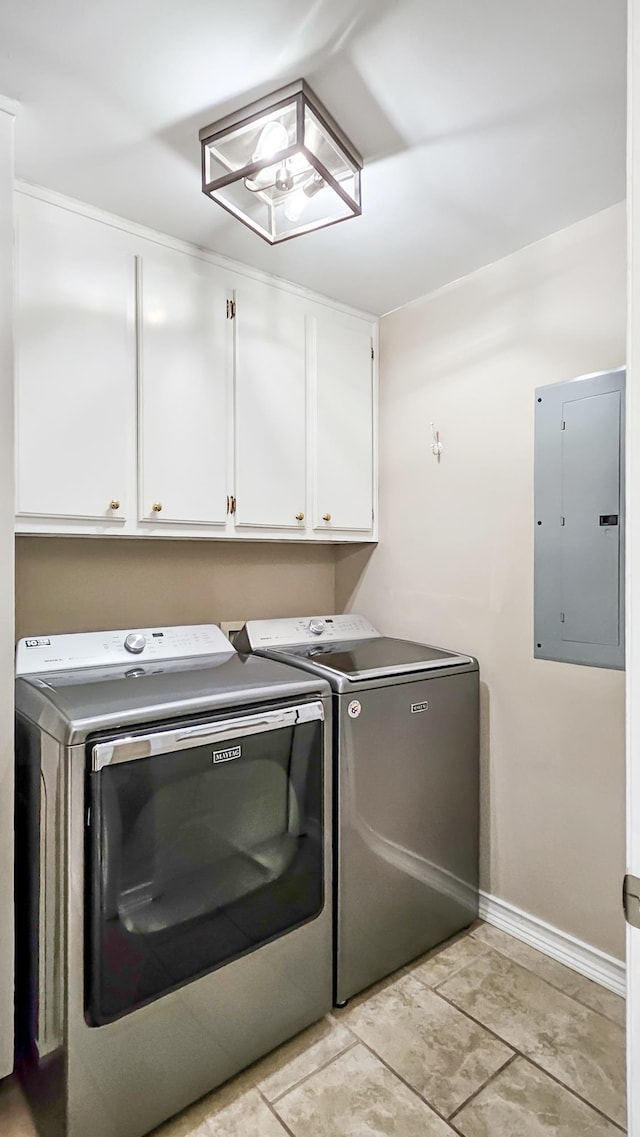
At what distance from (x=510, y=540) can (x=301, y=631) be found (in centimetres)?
89

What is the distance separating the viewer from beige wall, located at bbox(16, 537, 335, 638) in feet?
6.45

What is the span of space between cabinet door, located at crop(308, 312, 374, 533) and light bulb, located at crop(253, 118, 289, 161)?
937 mm

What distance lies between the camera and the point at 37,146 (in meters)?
1.53

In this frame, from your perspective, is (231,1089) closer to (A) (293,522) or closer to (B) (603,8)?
(A) (293,522)

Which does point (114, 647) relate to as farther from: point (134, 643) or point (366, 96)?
point (366, 96)

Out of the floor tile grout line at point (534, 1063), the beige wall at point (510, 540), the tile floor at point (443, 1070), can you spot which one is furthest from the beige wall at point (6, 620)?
the beige wall at point (510, 540)

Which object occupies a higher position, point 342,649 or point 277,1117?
point 342,649

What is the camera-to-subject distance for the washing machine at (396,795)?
1774 millimetres

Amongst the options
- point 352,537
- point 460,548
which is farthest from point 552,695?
point 352,537

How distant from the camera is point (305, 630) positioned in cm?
242

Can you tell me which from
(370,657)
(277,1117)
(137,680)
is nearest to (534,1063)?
(277,1117)

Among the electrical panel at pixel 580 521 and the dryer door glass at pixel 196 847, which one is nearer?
the dryer door glass at pixel 196 847

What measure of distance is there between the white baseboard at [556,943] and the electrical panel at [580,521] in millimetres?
928

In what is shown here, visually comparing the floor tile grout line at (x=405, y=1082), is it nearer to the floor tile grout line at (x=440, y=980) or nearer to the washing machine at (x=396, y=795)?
the washing machine at (x=396, y=795)
